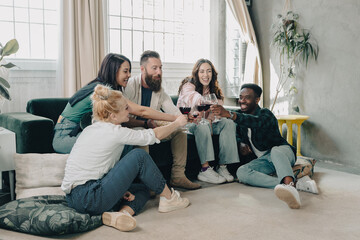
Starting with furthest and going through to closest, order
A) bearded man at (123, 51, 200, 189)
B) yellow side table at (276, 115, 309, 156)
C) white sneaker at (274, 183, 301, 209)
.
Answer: yellow side table at (276, 115, 309, 156), bearded man at (123, 51, 200, 189), white sneaker at (274, 183, 301, 209)

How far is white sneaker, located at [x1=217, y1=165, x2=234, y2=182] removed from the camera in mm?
3161

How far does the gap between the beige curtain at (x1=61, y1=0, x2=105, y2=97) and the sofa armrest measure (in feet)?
3.51

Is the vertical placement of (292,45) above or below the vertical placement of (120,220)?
above

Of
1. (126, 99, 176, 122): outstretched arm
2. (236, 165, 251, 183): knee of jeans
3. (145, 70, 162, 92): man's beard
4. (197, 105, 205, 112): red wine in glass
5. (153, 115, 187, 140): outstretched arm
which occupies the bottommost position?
(236, 165, 251, 183): knee of jeans

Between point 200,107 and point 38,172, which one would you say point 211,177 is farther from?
point 38,172

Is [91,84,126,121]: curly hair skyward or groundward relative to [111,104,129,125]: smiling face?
skyward

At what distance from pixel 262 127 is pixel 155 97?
901mm

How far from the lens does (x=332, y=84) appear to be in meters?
3.94

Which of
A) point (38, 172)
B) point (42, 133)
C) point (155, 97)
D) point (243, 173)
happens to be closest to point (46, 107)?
point (42, 133)

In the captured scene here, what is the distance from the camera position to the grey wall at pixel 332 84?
3.73m

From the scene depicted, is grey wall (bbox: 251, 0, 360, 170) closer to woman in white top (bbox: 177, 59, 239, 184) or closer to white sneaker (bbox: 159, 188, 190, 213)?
woman in white top (bbox: 177, 59, 239, 184)

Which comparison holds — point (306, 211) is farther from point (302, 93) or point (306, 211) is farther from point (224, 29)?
point (224, 29)

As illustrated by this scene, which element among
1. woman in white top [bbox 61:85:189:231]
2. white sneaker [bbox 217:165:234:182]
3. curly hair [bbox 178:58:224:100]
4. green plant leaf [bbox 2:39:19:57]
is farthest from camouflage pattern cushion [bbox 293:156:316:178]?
green plant leaf [bbox 2:39:19:57]

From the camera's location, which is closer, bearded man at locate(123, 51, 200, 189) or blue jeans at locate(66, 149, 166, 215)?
blue jeans at locate(66, 149, 166, 215)
